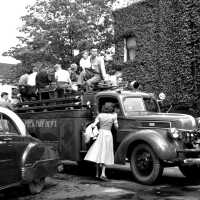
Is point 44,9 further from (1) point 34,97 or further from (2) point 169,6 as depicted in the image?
(1) point 34,97

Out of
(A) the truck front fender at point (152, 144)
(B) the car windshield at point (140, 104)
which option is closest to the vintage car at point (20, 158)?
(A) the truck front fender at point (152, 144)

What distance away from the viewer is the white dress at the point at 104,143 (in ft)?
31.4

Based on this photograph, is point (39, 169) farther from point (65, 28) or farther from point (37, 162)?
point (65, 28)

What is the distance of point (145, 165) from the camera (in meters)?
9.11

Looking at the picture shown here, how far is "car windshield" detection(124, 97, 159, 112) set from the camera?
33.8 ft

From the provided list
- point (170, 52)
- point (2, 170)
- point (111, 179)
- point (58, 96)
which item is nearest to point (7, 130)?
point (2, 170)

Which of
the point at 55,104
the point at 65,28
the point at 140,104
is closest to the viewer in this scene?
the point at 140,104

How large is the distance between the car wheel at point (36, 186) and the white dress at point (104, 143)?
1706mm

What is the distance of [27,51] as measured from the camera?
26047 mm

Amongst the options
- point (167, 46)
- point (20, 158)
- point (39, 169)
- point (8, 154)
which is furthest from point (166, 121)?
point (167, 46)

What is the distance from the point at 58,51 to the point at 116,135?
16003mm

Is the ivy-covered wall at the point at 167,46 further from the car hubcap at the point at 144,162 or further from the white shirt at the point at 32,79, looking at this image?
the car hubcap at the point at 144,162

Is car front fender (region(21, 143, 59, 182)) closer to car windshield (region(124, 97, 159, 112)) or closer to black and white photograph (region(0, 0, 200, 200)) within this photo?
black and white photograph (region(0, 0, 200, 200))

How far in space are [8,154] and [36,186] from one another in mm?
1350
